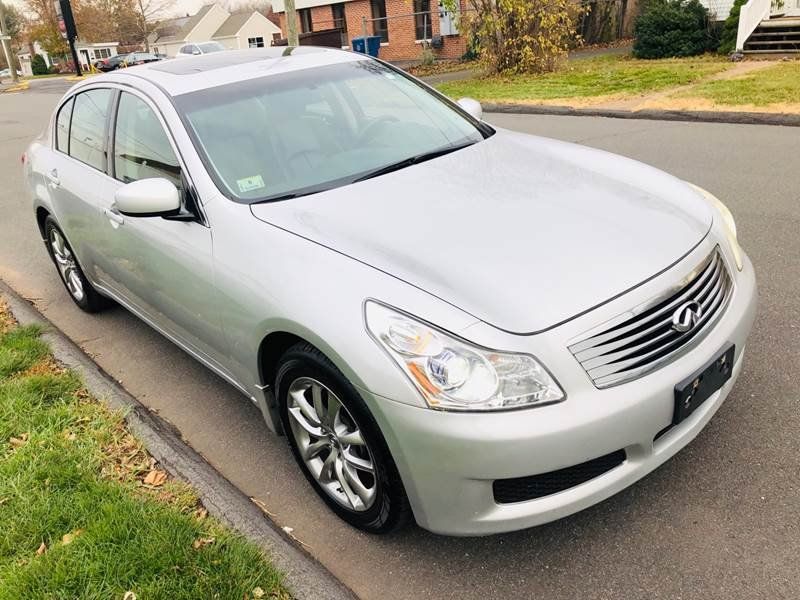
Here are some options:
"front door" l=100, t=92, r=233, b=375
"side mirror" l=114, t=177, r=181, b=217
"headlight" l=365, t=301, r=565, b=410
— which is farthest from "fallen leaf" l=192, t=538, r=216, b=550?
"side mirror" l=114, t=177, r=181, b=217

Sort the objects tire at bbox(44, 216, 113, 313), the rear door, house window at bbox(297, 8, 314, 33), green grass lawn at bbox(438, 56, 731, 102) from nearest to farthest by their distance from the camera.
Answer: the rear door < tire at bbox(44, 216, 113, 313) < green grass lawn at bbox(438, 56, 731, 102) < house window at bbox(297, 8, 314, 33)

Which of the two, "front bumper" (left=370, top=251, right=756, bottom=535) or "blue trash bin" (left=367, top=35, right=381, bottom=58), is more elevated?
"front bumper" (left=370, top=251, right=756, bottom=535)

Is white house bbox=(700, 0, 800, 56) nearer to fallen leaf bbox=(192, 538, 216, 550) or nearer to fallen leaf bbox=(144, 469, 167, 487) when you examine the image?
fallen leaf bbox=(144, 469, 167, 487)

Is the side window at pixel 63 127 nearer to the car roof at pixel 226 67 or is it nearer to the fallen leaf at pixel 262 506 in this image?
the car roof at pixel 226 67

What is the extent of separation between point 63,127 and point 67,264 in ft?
3.30

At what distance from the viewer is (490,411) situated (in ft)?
7.04

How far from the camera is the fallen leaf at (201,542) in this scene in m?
2.60

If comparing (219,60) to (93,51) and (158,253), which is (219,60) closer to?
(158,253)

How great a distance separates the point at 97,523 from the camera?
8.89 ft

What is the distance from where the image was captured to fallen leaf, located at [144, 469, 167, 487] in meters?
3.06

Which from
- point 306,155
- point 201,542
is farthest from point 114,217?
point 201,542

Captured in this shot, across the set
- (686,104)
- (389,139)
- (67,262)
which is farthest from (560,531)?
(686,104)

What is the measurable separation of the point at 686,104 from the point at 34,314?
8.96m

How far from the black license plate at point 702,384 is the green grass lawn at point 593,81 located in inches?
412
